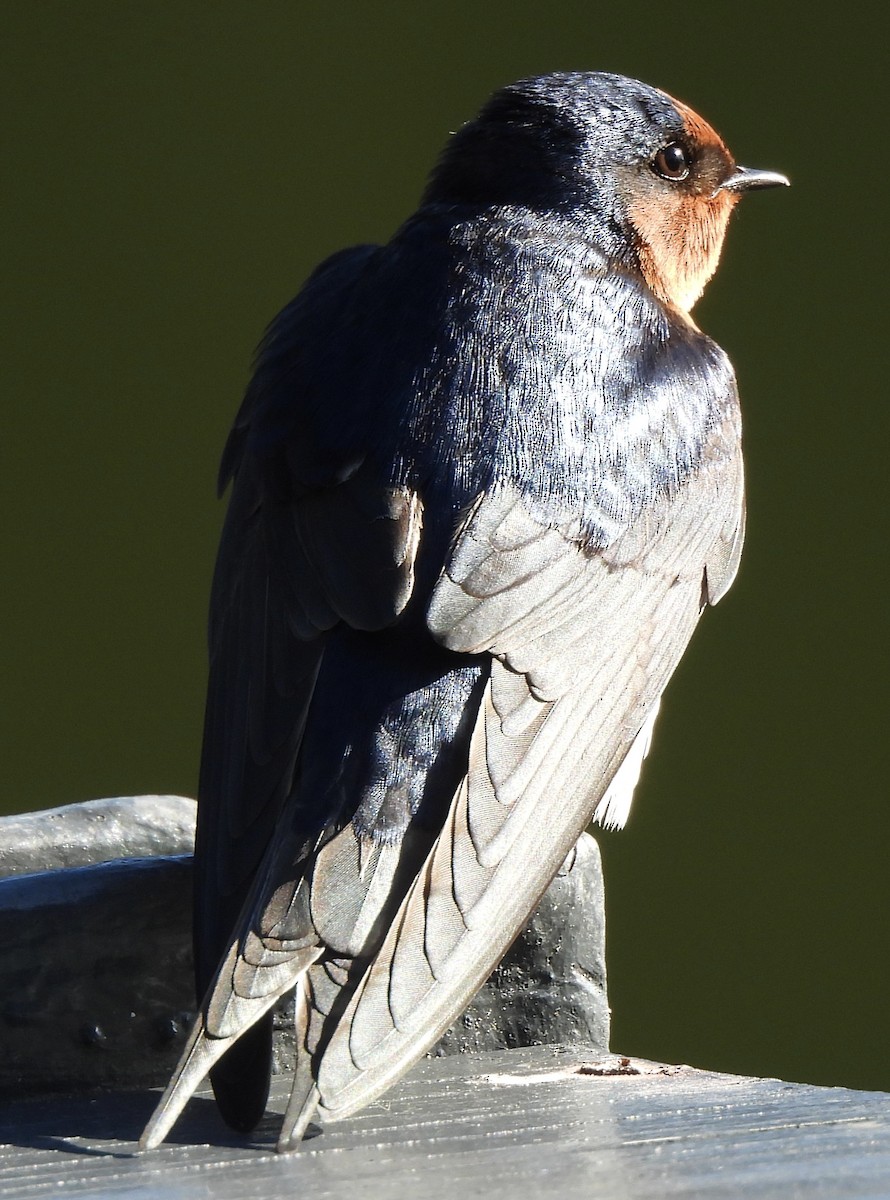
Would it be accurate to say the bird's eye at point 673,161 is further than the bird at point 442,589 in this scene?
Yes

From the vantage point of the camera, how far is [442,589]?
186 centimetres

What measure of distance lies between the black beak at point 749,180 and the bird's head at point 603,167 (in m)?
0.10

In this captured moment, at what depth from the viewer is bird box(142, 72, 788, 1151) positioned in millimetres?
1560

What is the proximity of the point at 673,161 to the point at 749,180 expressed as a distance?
27 centimetres

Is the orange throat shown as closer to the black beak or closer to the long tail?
the black beak

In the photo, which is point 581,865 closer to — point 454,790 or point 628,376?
point 454,790

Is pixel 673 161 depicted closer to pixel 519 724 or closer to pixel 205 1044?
pixel 519 724

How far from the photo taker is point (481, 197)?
8.66 ft

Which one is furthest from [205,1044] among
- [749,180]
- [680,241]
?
[749,180]

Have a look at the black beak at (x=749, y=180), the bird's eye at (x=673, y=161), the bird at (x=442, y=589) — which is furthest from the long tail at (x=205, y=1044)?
the black beak at (x=749, y=180)

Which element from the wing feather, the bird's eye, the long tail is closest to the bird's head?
the bird's eye

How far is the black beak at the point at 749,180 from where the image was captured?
9.78ft

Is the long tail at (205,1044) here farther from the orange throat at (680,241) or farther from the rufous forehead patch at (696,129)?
the rufous forehead patch at (696,129)

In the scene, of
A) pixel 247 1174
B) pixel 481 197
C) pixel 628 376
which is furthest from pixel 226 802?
pixel 481 197
